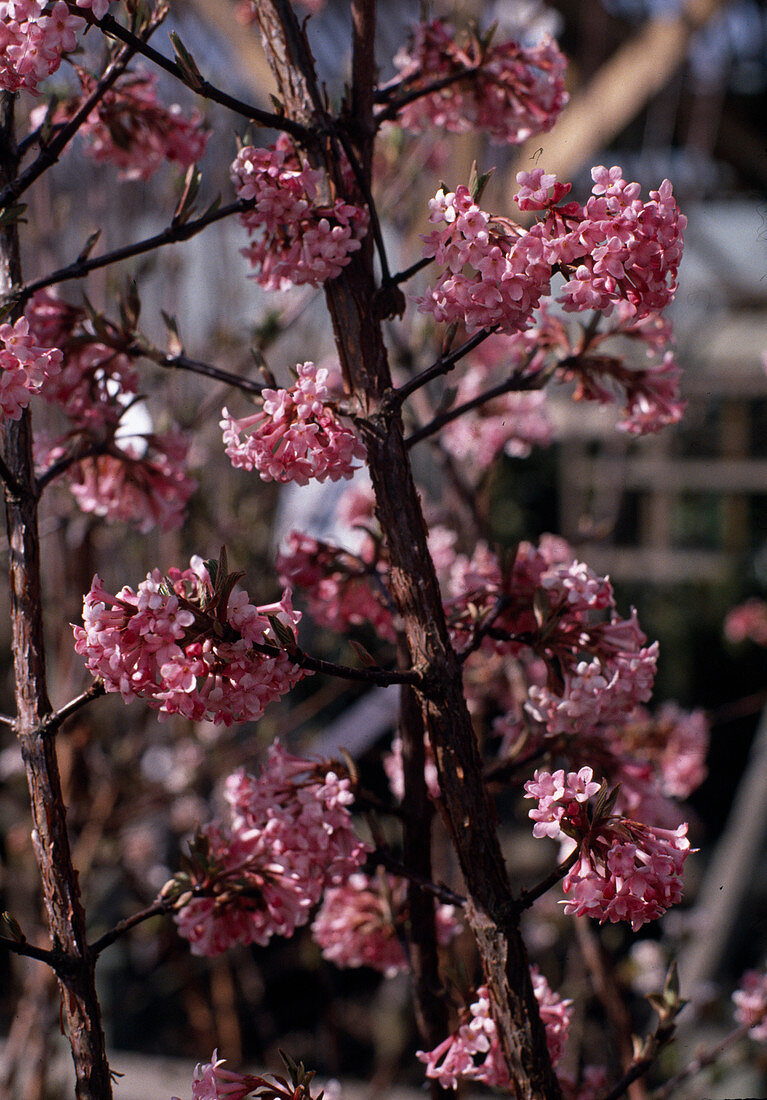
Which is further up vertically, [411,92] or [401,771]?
[411,92]

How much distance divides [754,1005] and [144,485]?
120 cm

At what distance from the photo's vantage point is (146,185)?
9.02 ft

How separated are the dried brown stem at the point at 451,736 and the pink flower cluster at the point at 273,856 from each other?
0.12m

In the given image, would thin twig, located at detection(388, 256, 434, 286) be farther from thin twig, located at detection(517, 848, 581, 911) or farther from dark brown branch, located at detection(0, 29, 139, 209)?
thin twig, located at detection(517, 848, 581, 911)

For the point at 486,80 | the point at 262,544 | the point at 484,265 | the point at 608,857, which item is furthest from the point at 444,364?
the point at 262,544

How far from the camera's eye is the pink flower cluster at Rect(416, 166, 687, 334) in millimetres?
740

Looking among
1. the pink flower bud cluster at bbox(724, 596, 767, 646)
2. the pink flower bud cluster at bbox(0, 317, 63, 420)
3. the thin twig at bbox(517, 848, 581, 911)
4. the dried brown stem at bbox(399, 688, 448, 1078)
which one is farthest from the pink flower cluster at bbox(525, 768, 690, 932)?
the pink flower bud cluster at bbox(724, 596, 767, 646)

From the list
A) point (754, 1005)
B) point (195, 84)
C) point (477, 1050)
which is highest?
point (195, 84)

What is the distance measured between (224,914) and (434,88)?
3.10 feet

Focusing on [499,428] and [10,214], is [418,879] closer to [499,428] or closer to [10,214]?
[10,214]

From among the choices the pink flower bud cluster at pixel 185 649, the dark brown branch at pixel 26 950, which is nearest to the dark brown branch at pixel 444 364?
the pink flower bud cluster at pixel 185 649

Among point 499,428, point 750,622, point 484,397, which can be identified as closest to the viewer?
point 484,397

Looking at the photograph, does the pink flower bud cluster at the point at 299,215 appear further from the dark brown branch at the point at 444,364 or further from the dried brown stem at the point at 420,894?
the dried brown stem at the point at 420,894

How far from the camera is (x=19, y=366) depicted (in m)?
0.80
